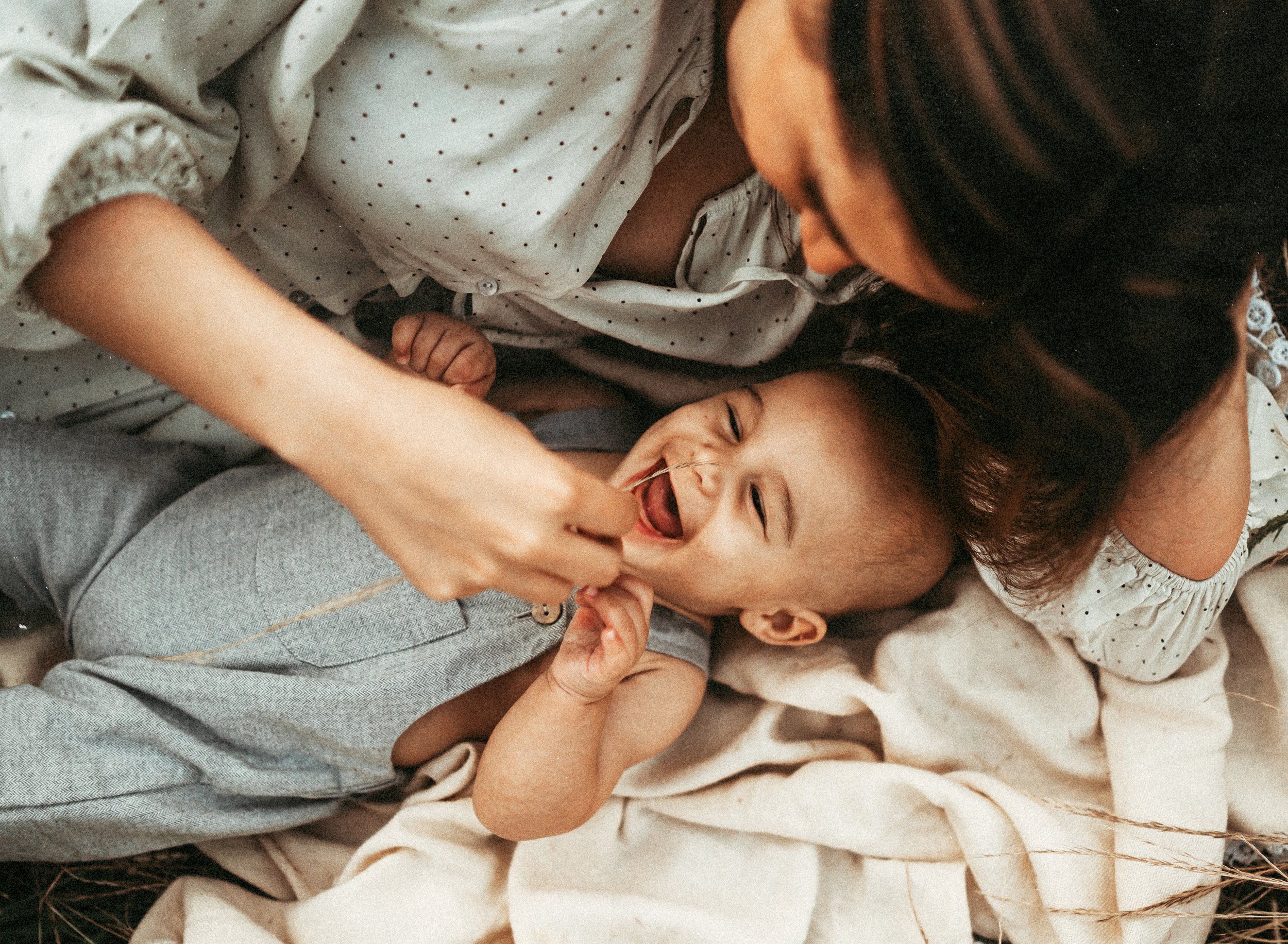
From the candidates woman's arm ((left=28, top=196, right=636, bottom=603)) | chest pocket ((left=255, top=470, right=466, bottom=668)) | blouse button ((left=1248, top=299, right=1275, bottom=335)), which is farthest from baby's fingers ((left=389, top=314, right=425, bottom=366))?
blouse button ((left=1248, top=299, right=1275, bottom=335))

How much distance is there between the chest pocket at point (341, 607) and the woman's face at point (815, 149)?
65 cm

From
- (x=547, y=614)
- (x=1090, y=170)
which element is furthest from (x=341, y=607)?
(x=1090, y=170)

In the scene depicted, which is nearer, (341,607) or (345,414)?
(345,414)

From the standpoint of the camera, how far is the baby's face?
1025 millimetres

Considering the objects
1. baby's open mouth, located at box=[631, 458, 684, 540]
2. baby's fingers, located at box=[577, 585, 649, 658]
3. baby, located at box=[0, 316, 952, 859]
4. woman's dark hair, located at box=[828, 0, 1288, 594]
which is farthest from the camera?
baby's open mouth, located at box=[631, 458, 684, 540]

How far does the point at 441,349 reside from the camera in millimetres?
1107

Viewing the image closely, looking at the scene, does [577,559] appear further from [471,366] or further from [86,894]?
[86,894]

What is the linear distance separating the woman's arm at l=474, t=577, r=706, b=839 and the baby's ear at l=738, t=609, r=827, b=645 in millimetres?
195

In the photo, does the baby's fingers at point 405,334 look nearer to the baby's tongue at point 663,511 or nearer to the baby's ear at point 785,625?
the baby's tongue at point 663,511

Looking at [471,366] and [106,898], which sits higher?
[471,366]

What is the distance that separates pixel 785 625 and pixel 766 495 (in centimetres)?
22

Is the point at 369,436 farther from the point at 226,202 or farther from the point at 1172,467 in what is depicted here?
the point at 1172,467

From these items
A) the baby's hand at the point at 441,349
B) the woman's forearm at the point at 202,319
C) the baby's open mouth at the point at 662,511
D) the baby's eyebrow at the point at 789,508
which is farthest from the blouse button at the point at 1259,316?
the woman's forearm at the point at 202,319

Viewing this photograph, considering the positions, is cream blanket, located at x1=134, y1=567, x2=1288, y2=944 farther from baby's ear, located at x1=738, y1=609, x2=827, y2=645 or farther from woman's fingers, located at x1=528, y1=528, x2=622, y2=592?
woman's fingers, located at x1=528, y1=528, x2=622, y2=592
